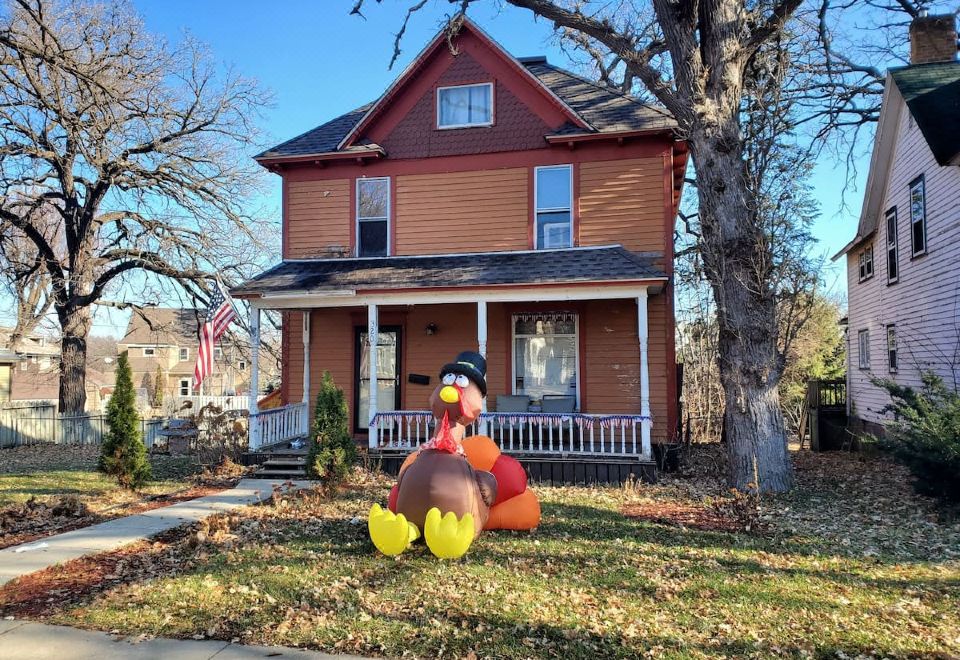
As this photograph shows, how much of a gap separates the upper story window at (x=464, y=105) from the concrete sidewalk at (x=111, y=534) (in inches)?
322

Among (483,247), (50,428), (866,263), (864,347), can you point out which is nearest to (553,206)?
(483,247)

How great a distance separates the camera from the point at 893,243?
582 inches

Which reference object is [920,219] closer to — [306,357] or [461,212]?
[461,212]

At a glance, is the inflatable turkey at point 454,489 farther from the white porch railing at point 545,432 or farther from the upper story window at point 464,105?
the upper story window at point 464,105

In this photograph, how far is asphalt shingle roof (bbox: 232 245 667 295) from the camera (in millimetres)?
10805

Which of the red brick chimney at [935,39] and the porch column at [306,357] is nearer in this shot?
the porch column at [306,357]

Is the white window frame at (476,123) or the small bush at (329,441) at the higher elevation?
the white window frame at (476,123)

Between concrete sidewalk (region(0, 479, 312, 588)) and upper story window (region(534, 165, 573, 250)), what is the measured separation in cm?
700

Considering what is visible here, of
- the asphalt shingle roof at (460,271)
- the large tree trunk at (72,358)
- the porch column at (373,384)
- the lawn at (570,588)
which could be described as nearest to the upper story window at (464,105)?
the asphalt shingle roof at (460,271)

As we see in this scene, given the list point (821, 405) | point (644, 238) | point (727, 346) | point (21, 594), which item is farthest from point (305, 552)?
point (821, 405)

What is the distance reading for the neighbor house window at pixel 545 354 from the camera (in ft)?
40.3

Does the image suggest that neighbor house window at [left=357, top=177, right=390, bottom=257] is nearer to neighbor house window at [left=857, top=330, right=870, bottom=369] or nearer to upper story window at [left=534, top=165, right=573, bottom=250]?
upper story window at [left=534, top=165, right=573, bottom=250]

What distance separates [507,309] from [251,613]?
8563mm

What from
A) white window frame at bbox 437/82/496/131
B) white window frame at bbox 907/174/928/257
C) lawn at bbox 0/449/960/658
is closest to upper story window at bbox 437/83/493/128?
white window frame at bbox 437/82/496/131
